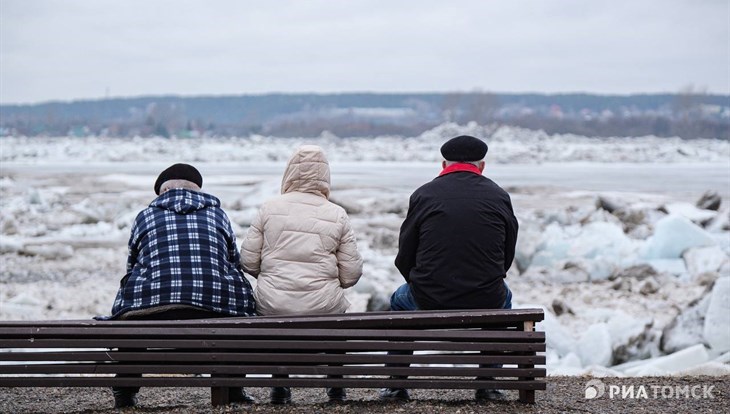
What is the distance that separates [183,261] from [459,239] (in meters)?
1.40

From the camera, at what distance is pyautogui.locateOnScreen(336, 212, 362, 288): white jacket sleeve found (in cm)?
532

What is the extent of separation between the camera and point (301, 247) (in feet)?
Result: 17.1

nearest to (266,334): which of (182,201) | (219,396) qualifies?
(219,396)

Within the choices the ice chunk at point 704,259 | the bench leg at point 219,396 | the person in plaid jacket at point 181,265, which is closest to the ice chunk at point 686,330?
the ice chunk at point 704,259

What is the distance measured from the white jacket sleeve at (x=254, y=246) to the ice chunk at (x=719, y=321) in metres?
5.44

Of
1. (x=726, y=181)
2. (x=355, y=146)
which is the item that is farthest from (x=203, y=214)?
(x=355, y=146)

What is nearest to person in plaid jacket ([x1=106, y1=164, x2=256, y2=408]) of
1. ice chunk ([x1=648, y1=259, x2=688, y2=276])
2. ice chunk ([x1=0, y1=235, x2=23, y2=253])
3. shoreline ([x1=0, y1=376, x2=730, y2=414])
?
shoreline ([x1=0, y1=376, x2=730, y2=414])

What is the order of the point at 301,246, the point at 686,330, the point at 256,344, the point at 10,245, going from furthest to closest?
the point at 10,245
the point at 686,330
the point at 301,246
the point at 256,344

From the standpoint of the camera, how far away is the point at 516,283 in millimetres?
13562

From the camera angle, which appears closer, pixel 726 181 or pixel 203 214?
pixel 203 214

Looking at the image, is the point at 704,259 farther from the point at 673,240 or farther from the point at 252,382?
the point at 252,382

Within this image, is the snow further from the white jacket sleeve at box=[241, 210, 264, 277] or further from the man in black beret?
the white jacket sleeve at box=[241, 210, 264, 277]

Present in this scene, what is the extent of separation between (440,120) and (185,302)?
7446cm

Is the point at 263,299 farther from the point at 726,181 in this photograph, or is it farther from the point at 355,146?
the point at 355,146
